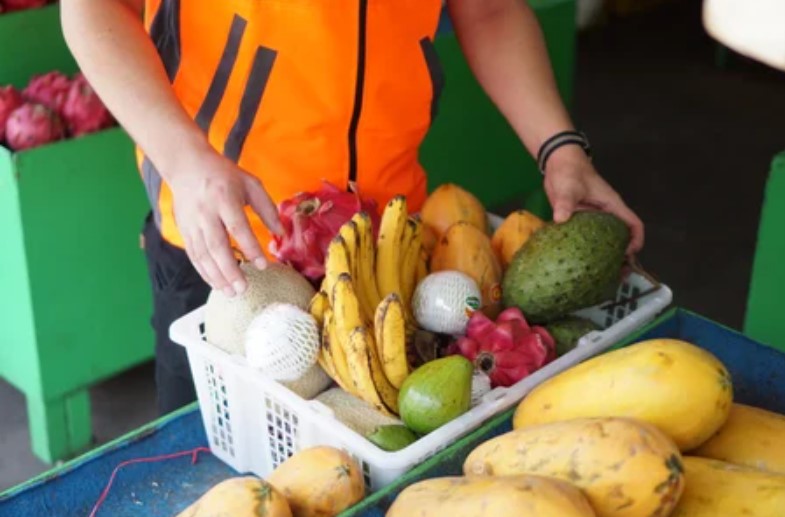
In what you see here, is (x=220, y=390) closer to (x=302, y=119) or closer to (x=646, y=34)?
(x=302, y=119)

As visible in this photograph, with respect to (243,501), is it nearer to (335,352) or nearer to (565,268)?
(335,352)

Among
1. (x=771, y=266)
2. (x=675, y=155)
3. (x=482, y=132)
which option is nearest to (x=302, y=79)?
(x=771, y=266)

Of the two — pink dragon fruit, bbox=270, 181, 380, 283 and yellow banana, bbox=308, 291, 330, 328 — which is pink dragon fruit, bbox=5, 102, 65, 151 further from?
yellow banana, bbox=308, 291, 330, 328

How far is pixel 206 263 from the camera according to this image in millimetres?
1076

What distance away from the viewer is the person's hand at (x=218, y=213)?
1.07 metres

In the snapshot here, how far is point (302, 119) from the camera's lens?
1.30 m

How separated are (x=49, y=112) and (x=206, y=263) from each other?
122cm

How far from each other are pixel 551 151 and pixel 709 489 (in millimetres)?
659

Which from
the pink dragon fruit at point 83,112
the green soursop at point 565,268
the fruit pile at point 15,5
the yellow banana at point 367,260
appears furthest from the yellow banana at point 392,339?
the fruit pile at point 15,5

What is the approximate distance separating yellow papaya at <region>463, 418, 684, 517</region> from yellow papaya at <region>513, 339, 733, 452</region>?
47mm

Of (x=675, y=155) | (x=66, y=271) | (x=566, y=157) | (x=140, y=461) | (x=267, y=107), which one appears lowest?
(x=675, y=155)

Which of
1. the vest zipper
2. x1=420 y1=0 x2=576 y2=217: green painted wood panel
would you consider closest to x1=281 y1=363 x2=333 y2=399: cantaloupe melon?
the vest zipper

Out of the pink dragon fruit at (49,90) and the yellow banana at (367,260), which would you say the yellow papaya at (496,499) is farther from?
the pink dragon fruit at (49,90)

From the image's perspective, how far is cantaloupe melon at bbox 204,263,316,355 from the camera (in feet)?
3.67
